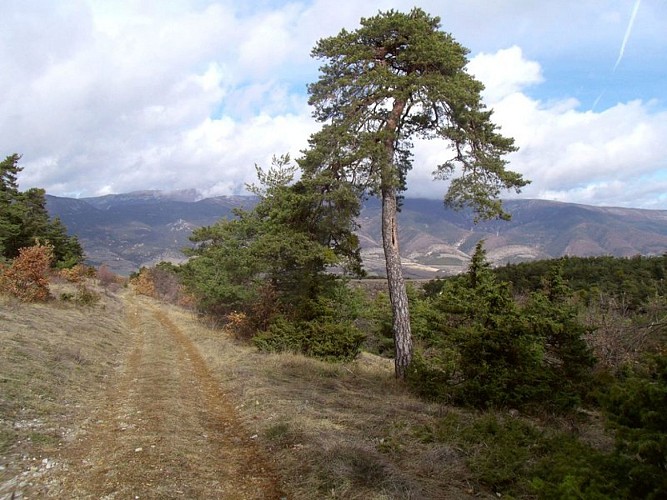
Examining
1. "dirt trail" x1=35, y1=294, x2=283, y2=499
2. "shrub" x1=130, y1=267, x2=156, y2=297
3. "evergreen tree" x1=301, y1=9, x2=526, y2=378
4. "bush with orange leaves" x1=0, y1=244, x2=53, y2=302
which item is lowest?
"shrub" x1=130, y1=267, x2=156, y2=297

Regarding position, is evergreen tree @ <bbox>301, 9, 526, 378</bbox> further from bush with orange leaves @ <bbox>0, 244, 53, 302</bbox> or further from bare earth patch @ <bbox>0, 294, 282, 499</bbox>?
bush with orange leaves @ <bbox>0, 244, 53, 302</bbox>

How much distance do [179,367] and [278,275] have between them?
6.58 m

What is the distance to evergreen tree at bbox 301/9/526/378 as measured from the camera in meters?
10.8

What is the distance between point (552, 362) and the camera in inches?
397

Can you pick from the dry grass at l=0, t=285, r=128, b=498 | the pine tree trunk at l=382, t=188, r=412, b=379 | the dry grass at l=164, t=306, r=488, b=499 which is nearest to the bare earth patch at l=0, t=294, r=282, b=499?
the dry grass at l=0, t=285, r=128, b=498

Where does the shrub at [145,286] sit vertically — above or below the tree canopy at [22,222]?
below

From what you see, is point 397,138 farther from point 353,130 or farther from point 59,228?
point 59,228

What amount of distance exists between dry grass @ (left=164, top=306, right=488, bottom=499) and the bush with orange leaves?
1166 centimetres

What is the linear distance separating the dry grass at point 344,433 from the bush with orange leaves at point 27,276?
11.7 m

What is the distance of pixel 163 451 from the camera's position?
5973mm

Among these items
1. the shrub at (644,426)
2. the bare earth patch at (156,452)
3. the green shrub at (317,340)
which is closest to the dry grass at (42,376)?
the bare earth patch at (156,452)

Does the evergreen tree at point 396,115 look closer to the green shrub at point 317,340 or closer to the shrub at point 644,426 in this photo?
the green shrub at point 317,340

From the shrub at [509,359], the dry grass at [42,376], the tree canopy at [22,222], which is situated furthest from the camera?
the tree canopy at [22,222]

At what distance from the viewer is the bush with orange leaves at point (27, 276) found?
18.1m
